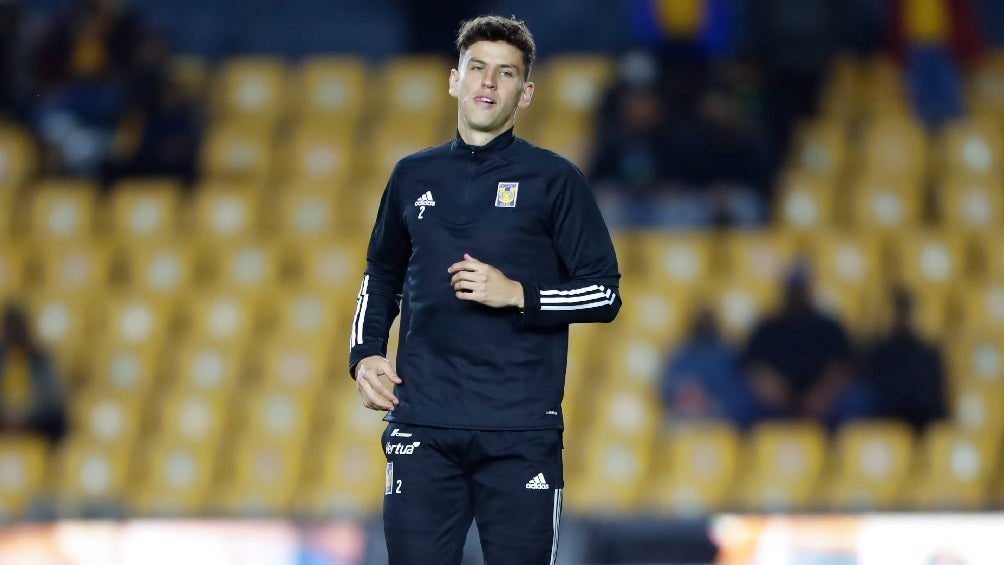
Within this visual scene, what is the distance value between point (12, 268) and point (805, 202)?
4491 millimetres

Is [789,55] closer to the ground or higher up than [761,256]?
higher up

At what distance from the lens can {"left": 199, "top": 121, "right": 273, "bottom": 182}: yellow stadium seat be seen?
909 cm

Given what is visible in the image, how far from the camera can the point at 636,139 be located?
327 inches

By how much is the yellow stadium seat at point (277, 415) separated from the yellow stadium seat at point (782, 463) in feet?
7.38

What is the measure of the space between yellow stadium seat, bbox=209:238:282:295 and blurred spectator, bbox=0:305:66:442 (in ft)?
3.63

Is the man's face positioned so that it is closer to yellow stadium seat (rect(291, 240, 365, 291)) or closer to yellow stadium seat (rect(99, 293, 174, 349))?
yellow stadium seat (rect(291, 240, 365, 291))

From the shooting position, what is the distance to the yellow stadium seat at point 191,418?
7.73 meters

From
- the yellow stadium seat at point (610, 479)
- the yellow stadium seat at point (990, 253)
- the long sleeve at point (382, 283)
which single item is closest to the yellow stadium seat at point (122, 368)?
the yellow stadium seat at point (610, 479)

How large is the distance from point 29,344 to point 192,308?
904 millimetres

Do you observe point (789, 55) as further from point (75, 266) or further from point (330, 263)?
point (75, 266)

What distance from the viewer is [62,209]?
892 cm

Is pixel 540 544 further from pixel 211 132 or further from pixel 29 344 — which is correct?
pixel 211 132

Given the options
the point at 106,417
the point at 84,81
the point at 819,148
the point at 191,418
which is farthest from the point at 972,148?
the point at 84,81

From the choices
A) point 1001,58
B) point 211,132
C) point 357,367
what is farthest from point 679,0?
point 357,367
